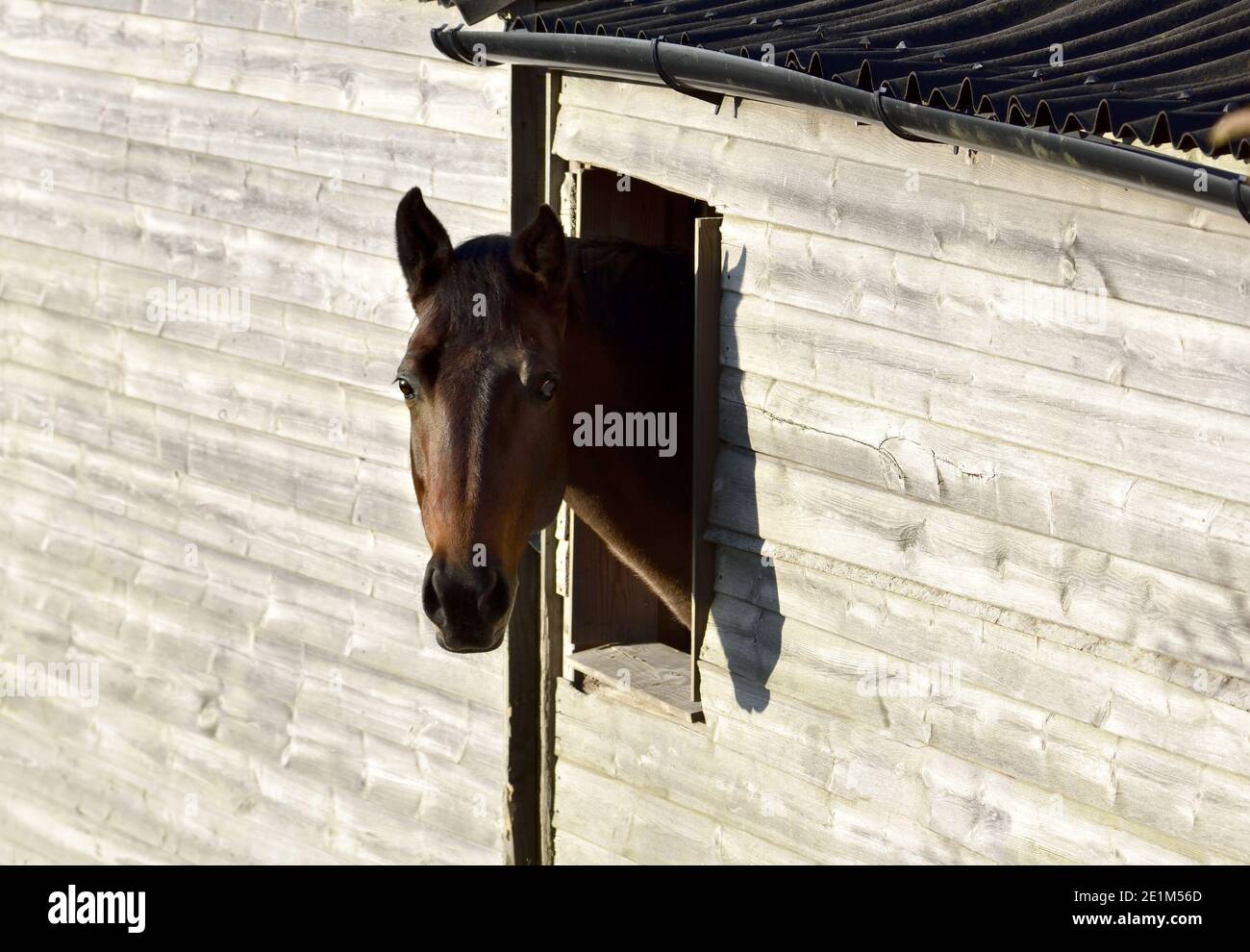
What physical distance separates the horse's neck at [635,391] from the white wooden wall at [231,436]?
31.4 inches

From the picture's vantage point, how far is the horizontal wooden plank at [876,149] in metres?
3.75

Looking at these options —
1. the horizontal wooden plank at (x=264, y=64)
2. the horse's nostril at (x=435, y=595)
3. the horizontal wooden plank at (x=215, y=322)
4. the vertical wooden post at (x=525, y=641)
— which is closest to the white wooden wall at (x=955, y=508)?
the vertical wooden post at (x=525, y=641)

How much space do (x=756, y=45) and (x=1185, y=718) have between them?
217 centimetres

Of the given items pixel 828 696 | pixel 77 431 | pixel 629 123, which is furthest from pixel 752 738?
pixel 77 431

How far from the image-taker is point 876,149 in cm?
436

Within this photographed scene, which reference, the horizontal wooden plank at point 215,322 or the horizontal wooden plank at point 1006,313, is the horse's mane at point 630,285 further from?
the horizontal wooden plank at point 215,322

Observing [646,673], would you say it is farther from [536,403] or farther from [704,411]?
[536,403]

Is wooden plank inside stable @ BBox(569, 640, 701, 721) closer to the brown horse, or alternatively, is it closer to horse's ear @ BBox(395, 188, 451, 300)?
the brown horse

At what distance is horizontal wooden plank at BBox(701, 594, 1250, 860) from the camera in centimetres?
388

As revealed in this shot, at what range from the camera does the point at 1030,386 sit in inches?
160

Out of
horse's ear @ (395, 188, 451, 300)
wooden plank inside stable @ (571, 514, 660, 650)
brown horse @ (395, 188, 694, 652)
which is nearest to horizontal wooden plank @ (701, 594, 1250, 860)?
brown horse @ (395, 188, 694, 652)

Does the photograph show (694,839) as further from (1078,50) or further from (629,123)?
(1078,50)

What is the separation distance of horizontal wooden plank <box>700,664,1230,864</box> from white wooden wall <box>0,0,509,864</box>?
1257mm

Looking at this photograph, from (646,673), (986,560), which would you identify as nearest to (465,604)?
(986,560)
